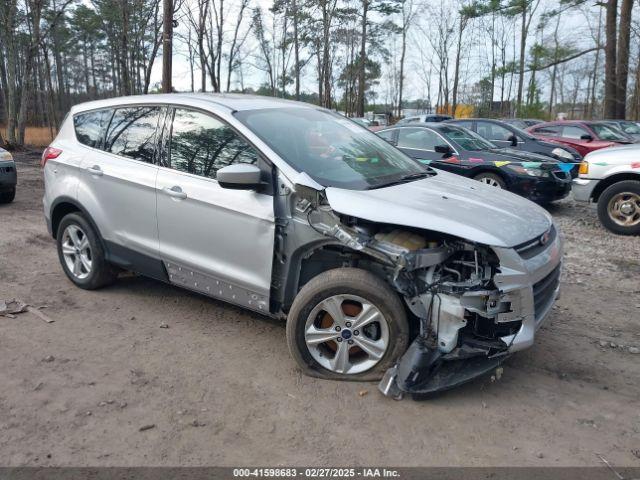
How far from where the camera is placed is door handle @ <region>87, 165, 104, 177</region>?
4.58 m

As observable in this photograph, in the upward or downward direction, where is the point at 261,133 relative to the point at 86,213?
upward

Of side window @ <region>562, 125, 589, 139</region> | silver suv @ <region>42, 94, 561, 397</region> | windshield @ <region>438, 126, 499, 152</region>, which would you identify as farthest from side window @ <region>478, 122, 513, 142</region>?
silver suv @ <region>42, 94, 561, 397</region>

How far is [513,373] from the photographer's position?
3.60 meters

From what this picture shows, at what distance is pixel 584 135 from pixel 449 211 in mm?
12435

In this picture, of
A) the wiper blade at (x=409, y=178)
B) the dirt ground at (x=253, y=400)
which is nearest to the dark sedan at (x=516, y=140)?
the dirt ground at (x=253, y=400)

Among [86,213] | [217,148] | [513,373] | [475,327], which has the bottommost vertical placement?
[513,373]

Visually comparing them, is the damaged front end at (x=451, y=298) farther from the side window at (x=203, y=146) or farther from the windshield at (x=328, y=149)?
the side window at (x=203, y=146)

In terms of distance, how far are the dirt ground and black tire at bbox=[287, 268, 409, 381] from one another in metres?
0.11

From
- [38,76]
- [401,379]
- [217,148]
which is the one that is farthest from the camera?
[38,76]

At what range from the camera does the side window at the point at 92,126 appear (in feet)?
15.7

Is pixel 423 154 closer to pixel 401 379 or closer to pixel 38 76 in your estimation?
pixel 401 379

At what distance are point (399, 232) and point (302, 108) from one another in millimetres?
1788

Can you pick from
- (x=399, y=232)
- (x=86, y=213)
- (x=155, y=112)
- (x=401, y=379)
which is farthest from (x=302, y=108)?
(x=401, y=379)

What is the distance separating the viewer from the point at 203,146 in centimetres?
403
